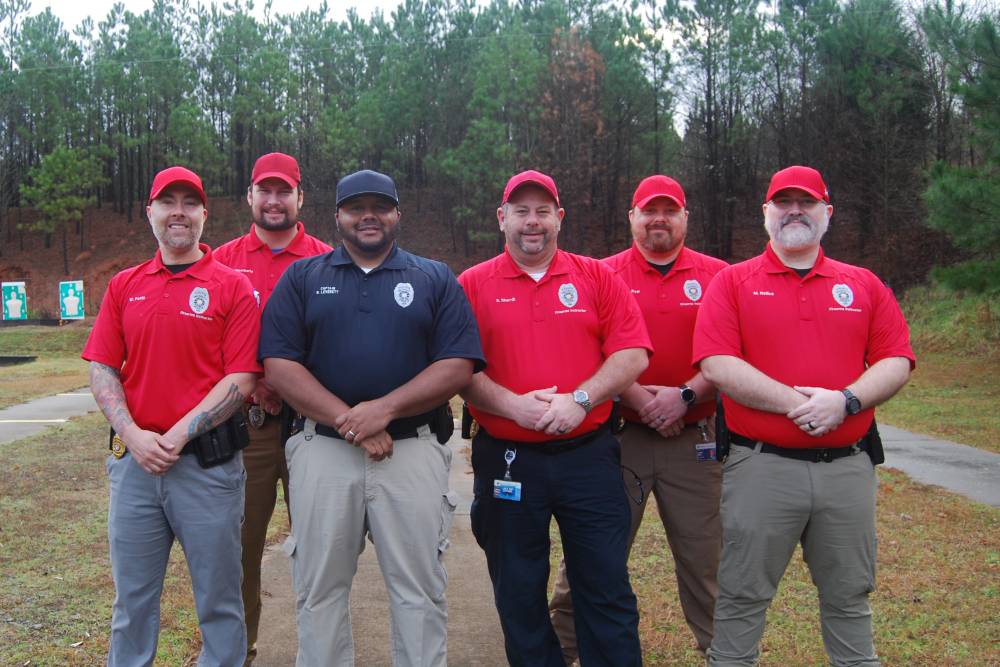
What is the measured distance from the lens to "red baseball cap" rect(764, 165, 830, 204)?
3594mm

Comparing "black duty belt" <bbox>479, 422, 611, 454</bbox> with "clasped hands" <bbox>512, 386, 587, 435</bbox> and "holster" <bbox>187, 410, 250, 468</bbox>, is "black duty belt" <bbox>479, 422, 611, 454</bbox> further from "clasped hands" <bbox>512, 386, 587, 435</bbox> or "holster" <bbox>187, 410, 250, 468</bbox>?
"holster" <bbox>187, 410, 250, 468</bbox>

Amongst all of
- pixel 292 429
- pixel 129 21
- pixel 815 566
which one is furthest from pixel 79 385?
pixel 129 21

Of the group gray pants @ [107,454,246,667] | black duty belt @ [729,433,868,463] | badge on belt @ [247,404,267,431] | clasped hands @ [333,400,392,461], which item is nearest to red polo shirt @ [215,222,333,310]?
badge on belt @ [247,404,267,431]

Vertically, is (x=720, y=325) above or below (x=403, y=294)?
below

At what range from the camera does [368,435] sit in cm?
328

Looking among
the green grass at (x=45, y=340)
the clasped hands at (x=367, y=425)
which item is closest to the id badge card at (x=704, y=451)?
the clasped hands at (x=367, y=425)

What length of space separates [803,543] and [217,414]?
2.34 metres

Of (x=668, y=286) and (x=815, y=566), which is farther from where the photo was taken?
(x=668, y=286)

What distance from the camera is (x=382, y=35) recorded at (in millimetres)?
44656

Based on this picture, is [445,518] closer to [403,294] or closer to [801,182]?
[403,294]

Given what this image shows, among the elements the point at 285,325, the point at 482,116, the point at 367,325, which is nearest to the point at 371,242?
the point at 367,325

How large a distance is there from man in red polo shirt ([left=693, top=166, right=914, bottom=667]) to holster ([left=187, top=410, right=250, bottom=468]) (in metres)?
1.85

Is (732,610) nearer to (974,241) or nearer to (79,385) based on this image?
(974,241)

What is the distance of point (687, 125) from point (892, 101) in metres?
11.1
